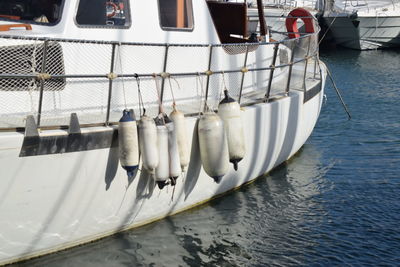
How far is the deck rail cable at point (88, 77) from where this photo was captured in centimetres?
591

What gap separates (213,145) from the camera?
7.13 meters

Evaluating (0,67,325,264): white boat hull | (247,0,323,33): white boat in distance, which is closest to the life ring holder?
(0,67,325,264): white boat hull

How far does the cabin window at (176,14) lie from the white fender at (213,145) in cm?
133

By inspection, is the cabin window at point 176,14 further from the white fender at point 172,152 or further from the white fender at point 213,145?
the white fender at point 172,152

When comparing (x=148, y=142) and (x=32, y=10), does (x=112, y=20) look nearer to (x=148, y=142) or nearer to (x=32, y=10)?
(x=32, y=10)

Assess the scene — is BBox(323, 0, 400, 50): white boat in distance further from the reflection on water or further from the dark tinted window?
the dark tinted window

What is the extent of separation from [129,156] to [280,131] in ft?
11.8

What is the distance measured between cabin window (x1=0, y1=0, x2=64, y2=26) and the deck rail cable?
1.82ft

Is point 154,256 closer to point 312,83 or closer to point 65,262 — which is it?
point 65,262

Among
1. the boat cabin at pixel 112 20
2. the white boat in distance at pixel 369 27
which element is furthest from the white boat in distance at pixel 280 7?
the boat cabin at pixel 112 20

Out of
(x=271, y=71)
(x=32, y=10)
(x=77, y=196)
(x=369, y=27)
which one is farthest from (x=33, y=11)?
(x=369, y=27)

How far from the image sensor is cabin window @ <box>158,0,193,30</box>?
24.6 ft

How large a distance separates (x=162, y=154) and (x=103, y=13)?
5.98 ft

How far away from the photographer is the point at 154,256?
679 cm
